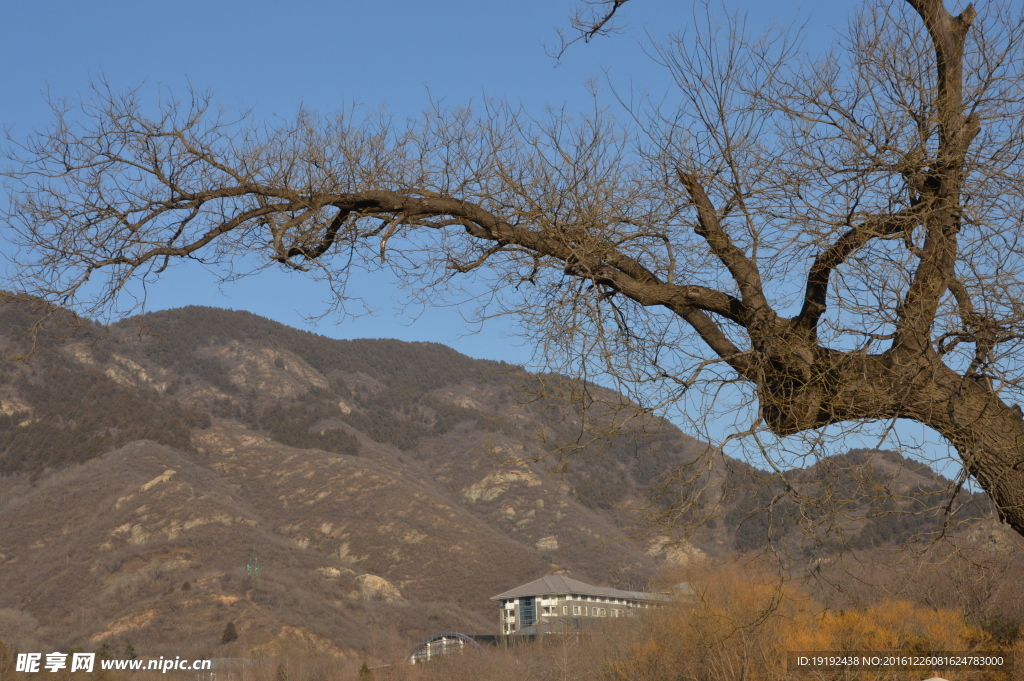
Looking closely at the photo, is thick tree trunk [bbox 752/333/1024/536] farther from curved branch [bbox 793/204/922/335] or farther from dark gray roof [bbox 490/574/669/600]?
dark gray roof [bbox 490/574/669/600]

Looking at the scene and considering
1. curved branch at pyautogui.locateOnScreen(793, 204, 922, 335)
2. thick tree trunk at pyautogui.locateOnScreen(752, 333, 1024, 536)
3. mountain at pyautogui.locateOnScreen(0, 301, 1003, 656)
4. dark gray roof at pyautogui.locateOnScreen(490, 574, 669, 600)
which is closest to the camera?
thick tree trunk at pyautogui.locateOnScreen(752, 333, 1024, 536)

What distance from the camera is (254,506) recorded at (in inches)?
2825

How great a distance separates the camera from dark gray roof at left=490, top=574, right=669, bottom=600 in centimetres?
5553

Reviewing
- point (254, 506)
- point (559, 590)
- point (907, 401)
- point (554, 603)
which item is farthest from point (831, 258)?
point (254, 506)

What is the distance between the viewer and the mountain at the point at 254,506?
48.6 meters

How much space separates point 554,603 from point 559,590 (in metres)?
1.26

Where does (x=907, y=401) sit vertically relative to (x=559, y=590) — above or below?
below

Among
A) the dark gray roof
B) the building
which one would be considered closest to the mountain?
the dark gray roof

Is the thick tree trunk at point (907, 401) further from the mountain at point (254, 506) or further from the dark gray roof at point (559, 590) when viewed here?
the dark gray roof at point (559, 590)

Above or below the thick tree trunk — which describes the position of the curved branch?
above

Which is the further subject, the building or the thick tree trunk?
the building

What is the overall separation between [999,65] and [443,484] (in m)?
86.0

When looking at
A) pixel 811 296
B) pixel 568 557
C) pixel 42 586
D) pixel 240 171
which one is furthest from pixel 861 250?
pixel 568 557

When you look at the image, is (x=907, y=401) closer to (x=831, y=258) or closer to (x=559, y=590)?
(x=831, y=258)
